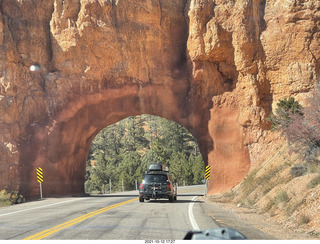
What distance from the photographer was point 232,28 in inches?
1316

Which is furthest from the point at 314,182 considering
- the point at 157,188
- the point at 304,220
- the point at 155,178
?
the point at 155,178

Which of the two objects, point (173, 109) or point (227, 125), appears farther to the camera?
point (173, 109)

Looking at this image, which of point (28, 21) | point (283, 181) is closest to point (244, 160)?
point (283, 181)

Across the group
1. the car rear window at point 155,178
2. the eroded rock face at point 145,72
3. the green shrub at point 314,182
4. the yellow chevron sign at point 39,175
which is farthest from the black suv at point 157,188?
the eroded rock face at point 145,72

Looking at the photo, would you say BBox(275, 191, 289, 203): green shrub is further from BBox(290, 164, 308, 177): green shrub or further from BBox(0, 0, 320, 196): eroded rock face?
BBox(0, 0, 320, 196): eroded rock face

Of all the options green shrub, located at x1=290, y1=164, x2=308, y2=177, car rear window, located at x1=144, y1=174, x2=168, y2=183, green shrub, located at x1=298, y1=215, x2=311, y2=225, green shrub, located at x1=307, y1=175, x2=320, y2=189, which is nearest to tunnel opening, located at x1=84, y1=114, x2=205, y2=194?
car rear window, located at x1=144, y1=174, x2=168, y2=183

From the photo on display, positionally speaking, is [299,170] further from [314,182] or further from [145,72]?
[145,72]

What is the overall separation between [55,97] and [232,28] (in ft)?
54.2

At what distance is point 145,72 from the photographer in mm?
36656

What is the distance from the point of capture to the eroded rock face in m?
32.6

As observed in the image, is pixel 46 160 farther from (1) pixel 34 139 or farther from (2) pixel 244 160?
(2) pixel 244 160

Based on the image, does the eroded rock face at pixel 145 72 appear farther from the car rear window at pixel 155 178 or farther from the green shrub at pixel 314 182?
the green shrub at pixel 314 182

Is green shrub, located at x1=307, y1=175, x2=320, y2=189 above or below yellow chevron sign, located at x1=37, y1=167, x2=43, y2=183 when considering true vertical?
below

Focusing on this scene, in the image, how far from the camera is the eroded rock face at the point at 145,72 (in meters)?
Answer: 32.6
